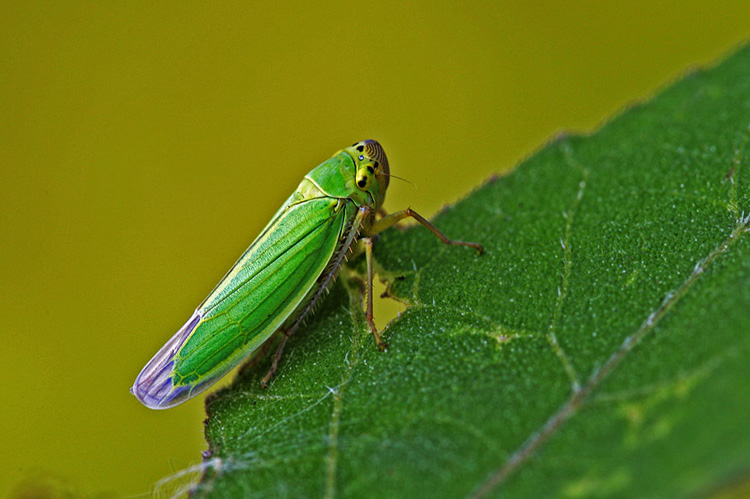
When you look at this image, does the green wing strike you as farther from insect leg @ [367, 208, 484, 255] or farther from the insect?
insect leg @ [367, 208, 484, 255]

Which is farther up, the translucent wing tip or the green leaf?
the green leaf

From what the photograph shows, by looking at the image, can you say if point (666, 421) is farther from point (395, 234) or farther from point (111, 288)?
point (111, 288)

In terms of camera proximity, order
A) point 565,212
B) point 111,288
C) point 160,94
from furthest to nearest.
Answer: point 160,94
point 111,288
point 565,212

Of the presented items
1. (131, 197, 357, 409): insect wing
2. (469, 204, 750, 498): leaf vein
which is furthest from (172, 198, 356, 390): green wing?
(469, 204, 750, 498): leaf vein

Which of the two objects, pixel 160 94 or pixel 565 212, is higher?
pixel 160 94

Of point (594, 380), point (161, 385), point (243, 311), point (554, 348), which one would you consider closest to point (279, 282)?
point (243, 311)

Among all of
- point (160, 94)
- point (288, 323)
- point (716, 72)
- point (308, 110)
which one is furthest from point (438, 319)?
point (160, 94)

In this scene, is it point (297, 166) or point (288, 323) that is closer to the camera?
point (288, 323)
